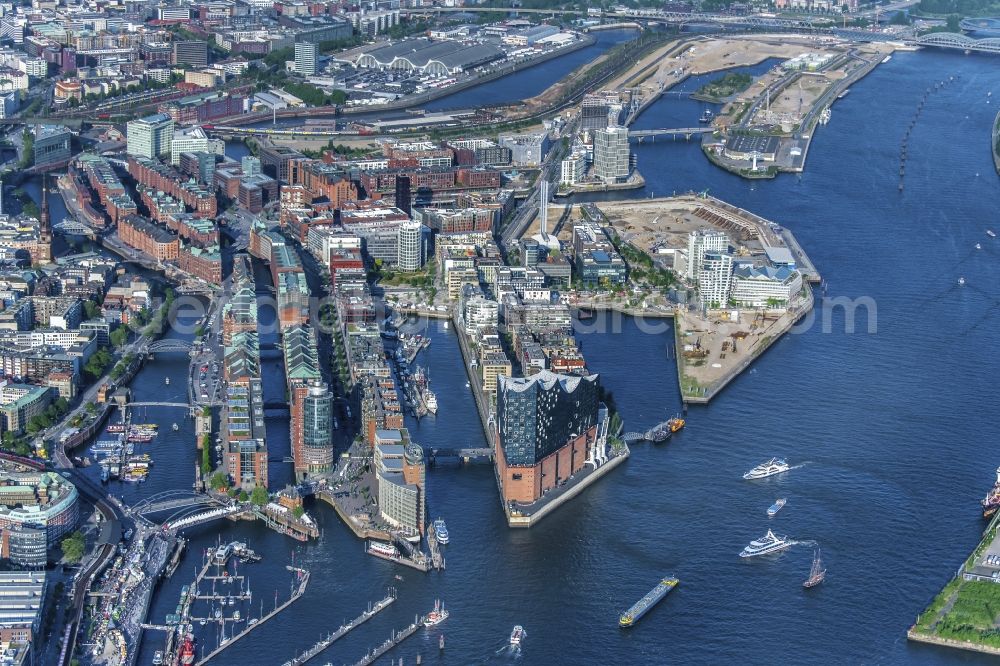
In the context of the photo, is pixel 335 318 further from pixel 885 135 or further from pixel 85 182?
pixel 885 135

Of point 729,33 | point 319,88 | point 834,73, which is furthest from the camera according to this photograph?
point 729,33

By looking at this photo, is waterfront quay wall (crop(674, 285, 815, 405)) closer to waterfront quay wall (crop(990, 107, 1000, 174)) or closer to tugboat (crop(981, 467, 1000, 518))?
tugboat (crop(981, 467, 1000, 518))

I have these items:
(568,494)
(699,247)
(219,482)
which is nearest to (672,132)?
(699,247)

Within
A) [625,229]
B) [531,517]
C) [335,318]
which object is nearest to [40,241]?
[335,318]

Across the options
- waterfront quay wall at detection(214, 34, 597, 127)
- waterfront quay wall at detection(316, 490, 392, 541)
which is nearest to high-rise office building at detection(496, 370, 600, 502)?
waterfront quay wall at detection(316, 490, 392, 541)

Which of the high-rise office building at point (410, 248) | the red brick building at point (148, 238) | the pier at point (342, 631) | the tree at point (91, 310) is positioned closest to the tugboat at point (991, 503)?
A: the pier at point (342, 631)

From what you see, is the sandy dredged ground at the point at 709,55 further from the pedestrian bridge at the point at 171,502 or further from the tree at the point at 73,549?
the tree at the point at 73,549

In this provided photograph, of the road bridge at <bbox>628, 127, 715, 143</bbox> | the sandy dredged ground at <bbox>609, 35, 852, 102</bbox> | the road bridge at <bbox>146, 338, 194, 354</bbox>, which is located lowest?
the road bridge at <bbox>146, 338, 194, 354</bbox>
